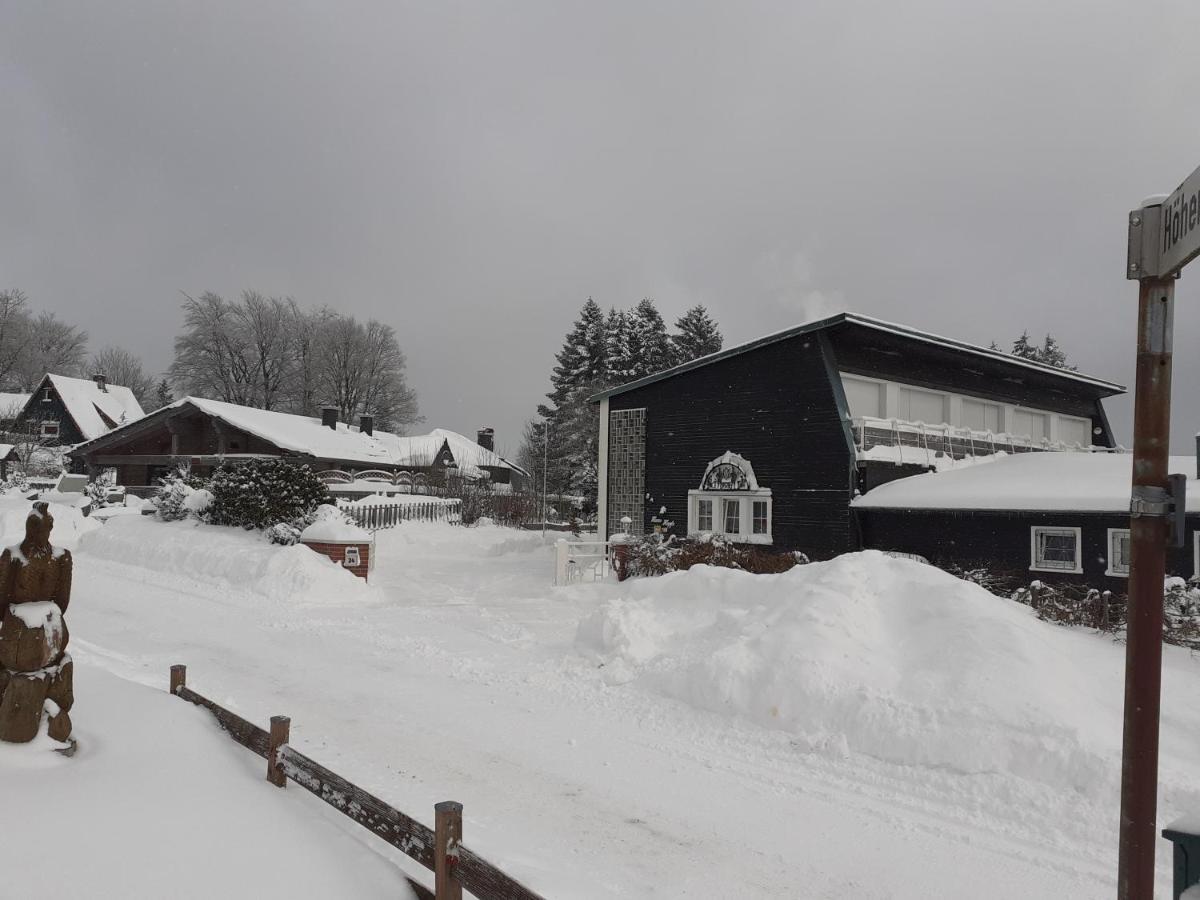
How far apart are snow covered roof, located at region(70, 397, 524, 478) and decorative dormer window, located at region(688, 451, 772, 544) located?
22.3 metres

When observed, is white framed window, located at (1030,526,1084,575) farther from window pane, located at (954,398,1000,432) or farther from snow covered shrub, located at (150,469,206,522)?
snow covered shrub, located at (150,469,206,522)

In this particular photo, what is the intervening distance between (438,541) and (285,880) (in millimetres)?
25544

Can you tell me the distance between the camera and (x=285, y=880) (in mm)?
4242

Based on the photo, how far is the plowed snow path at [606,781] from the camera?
16.8ft

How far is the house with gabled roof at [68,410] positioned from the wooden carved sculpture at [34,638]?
186 ft

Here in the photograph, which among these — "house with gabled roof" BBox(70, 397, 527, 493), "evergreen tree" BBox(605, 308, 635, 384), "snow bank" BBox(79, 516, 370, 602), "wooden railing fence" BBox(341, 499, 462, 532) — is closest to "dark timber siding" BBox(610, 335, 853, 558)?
"snow bank" BBox(79, 516, 370, 602)

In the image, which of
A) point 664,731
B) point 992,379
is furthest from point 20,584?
point 992,379

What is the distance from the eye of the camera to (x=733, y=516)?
2002 cm

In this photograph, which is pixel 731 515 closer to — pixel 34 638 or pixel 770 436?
pixel 770 436

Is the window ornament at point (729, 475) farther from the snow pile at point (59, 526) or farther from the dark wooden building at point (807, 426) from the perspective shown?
the snow pile at point (59, 526)

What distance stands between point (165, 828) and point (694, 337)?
53.1 meters

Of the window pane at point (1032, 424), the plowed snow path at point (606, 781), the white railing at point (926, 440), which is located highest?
the window pane at point (1032, 424)

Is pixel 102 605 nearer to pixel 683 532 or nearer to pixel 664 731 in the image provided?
pixel 664 731

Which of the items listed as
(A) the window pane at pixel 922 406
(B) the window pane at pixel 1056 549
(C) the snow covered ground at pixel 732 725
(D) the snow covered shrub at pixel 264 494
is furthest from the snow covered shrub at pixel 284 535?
(B) the window pane at pixel 1056 549
